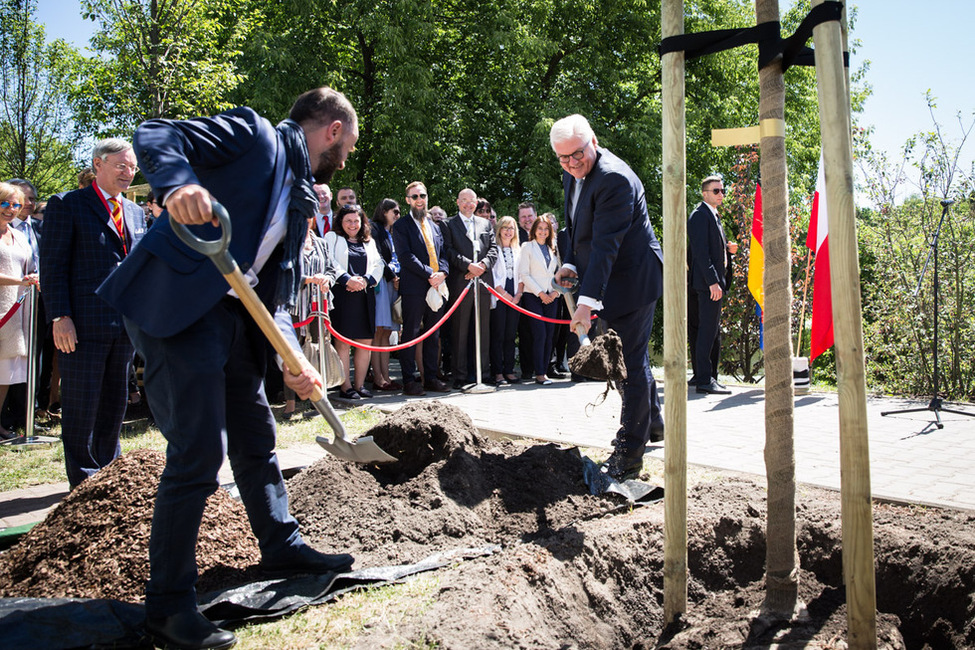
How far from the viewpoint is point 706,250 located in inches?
382

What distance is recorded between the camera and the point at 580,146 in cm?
504

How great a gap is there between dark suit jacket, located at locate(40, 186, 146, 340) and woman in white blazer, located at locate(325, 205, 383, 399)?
3975 millimetres

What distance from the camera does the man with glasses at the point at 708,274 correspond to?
9.62 meters

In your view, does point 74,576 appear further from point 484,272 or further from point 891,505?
point 484,272

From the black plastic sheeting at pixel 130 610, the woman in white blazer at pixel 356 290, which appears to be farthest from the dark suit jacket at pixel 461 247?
the black plastic sheeting at pixel 130 610

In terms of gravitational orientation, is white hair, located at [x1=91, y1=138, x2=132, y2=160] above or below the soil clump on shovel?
above

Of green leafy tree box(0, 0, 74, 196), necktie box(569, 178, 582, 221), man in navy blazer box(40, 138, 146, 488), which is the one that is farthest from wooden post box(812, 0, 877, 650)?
green leafy tree box(0, 0, 74, 196)

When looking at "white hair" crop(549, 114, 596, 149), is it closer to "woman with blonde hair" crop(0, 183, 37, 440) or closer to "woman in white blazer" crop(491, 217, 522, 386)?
"woman with blonde hair" crop(0, 183, 37, 440)

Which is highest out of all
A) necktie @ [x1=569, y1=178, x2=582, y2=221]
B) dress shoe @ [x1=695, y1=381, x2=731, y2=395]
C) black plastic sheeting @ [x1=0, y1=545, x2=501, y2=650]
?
necktie @ [x1=569, y1=178, x2=582, y2=221]

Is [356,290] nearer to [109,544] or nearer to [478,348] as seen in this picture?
[478,348]

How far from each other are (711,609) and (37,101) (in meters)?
20.7

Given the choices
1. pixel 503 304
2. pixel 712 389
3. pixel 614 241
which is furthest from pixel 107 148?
pixel 712 389

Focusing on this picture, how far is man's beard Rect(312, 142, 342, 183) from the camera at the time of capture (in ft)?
11.4

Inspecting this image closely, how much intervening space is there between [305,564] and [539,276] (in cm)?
751
